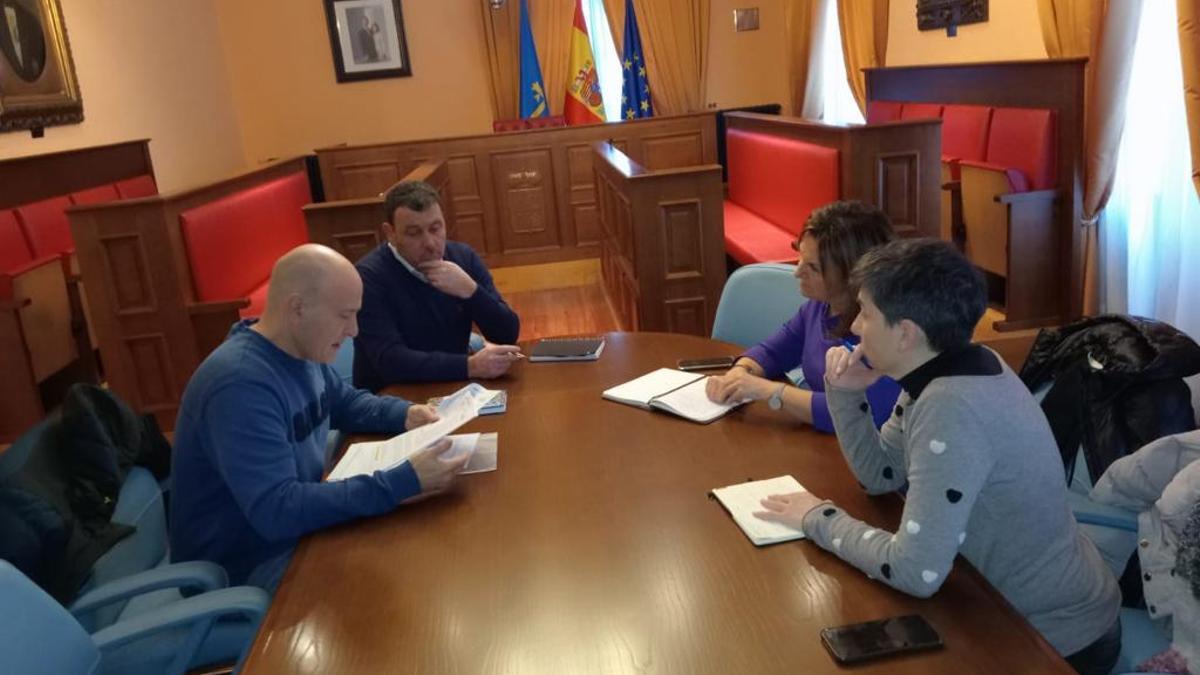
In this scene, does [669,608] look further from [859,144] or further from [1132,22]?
[1132,22]

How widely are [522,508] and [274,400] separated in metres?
0.55

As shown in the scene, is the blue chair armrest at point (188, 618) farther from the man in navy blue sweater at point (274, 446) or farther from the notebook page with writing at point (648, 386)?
the notebook page with writing at point (648, 386)

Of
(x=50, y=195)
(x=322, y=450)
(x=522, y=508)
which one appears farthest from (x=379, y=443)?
(x=50, y=195)

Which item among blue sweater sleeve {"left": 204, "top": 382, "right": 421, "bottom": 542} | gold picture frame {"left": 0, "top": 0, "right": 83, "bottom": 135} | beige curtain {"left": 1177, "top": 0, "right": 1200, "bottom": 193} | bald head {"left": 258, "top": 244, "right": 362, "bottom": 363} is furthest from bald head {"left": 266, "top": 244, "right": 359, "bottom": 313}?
gold picture frame {"left": 0, "top": 0, "right": 83, "bottom": 135}

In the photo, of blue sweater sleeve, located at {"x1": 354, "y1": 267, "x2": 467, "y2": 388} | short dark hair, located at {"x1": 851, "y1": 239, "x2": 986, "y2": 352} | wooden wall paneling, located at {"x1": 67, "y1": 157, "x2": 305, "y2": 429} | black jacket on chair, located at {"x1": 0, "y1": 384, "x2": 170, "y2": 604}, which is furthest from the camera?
wooden wall paneling, located at {"x1": 67, "y1": 157, "x2": 305, "y2": 429}

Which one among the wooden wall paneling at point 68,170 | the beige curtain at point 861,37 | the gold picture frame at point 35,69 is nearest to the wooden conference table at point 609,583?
the wooden wall paneling at point 68,170

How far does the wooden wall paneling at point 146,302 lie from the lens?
14.0 feet

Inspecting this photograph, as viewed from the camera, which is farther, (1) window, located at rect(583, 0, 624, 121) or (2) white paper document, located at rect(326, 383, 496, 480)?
(1) window, located at rect(583, 0, 624, 121)

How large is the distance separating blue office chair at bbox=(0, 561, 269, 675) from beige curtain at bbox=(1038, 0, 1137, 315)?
14.1ft

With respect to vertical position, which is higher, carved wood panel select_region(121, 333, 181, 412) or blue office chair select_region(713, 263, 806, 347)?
blue office chair select_region(713, 263, 806, 347)

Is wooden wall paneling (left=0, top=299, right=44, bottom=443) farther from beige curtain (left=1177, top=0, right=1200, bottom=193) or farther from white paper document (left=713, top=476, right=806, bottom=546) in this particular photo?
beige curtain (left=1177, top=0, right=1200, bottom=193)

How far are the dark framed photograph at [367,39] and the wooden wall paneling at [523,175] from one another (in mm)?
1768

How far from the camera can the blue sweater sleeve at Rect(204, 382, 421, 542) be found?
164cm

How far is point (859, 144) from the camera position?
4309 mm
